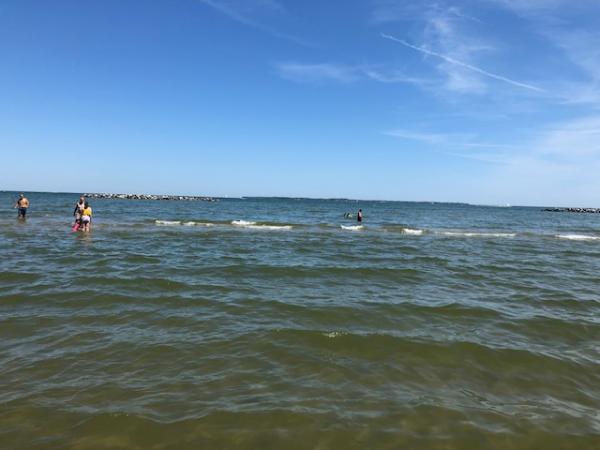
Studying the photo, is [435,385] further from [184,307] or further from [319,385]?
[184,307]

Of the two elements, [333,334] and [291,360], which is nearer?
[291,360]

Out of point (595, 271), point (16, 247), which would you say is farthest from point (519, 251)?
point (16, 247)

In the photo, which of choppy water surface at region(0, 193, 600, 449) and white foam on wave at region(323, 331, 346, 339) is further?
white foam on wave at region(323, 331, 346, 339)

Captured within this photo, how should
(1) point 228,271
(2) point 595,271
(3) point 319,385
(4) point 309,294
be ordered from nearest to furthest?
(3) point 319,385, (4) point 309,294, (1) point 228,271, (2) point 595,271

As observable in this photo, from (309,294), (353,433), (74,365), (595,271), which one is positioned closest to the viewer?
(353,433)

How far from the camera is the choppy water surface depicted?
16.3 feet

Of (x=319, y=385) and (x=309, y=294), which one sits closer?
(x=319, y=385)

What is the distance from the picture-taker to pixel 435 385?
6227 millimetres

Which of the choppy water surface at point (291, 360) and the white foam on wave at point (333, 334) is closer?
the choppy water surface at point (291, 360)

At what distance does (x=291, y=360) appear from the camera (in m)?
6.96

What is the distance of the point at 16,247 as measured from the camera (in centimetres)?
1852

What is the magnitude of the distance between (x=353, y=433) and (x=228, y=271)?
10.2 m

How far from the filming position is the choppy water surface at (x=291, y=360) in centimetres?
495

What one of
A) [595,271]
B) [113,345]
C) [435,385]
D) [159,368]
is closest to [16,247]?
[113,345]
